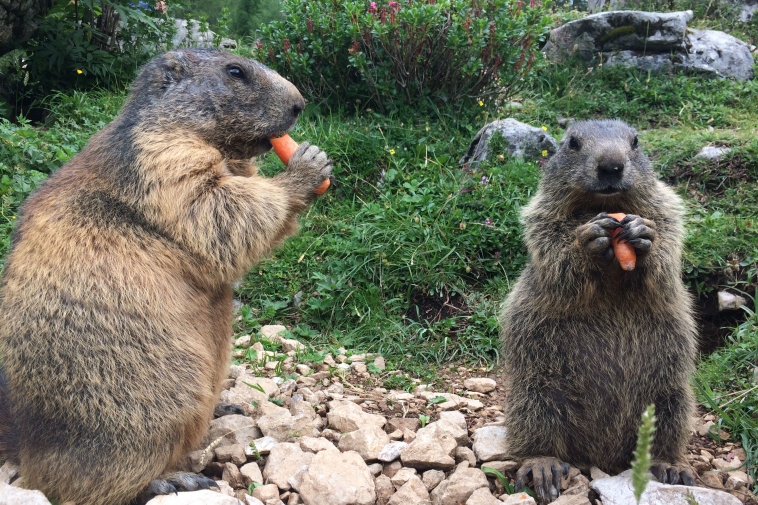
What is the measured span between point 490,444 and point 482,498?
0.58 m

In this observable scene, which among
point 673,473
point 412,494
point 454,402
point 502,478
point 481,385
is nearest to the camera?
point 412,494

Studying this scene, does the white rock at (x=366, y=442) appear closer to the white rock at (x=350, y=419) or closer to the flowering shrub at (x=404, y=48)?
the white rock at (x=350, y=419)

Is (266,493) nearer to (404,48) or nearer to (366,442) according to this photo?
(366,442)

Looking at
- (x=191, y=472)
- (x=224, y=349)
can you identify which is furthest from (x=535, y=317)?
(x=191, y=472)

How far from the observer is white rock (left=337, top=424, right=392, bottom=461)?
3.58 m

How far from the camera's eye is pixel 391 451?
3.59 metres

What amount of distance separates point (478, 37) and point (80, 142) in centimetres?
380

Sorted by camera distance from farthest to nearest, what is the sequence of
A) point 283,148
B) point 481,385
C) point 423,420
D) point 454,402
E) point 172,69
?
point 481,385
point 454,402
point 423,420
point 283,148
point 172,69

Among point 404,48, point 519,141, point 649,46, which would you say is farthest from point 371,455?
point 649,46

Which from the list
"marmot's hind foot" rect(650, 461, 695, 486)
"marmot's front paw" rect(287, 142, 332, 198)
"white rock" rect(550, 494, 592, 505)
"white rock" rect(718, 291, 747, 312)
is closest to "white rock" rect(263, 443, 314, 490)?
"white rock" rect(550, 494, 592, 505)

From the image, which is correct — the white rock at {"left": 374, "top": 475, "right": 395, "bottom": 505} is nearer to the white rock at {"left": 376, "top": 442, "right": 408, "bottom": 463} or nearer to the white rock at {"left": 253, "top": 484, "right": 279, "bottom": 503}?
the white rock at {"left": 376, "top": 442, "right": 408, "bottom": 463}

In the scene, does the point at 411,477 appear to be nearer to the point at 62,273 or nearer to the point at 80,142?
the point at 62,273

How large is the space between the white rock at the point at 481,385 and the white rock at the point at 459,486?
127 centimetres

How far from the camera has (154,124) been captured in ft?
11.6
